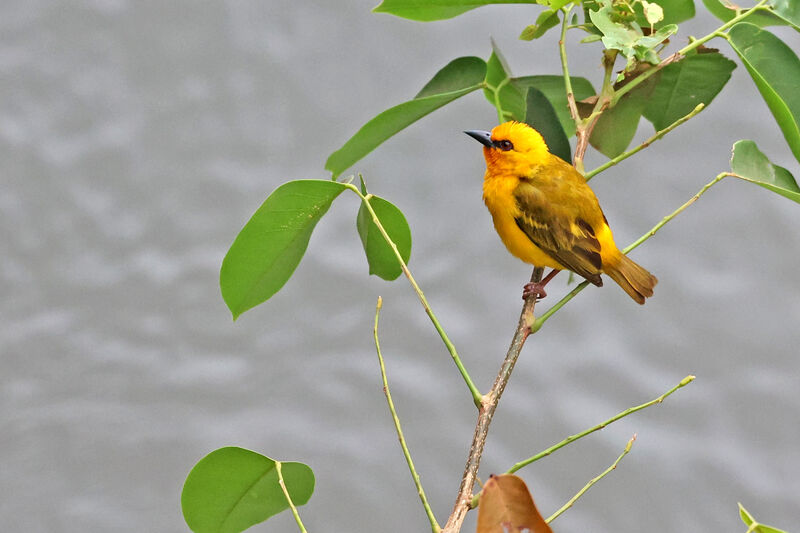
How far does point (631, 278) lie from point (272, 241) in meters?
0.67

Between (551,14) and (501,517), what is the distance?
67cm

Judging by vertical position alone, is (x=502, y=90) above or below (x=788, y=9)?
above

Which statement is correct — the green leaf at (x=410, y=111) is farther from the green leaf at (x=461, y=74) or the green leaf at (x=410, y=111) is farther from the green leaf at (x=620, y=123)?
the green leaf at (x=620, y=123)

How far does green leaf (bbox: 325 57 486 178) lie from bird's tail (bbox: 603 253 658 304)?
42cm

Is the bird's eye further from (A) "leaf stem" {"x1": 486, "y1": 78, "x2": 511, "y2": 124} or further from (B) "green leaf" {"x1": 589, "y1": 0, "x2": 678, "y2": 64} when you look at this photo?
(B) "green leaf" {"x1": 589, "y1": 0, "x2": 678, "y2": 64}

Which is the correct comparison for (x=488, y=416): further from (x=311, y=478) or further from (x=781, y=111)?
(x=781, y=111)

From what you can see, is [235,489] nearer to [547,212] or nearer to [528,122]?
[528,122]

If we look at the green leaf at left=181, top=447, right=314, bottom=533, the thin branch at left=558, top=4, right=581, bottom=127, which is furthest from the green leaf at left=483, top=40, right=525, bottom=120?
the green leaf at left=181, top=447, right=314, bottom=533

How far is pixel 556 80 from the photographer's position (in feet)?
3.97

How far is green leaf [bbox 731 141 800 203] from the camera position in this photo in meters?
0.95

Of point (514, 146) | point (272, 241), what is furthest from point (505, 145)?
point (272, 241)

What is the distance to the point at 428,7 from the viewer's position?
110 cm

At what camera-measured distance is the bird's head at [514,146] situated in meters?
1.32

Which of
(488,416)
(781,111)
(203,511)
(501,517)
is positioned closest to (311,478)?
(203,511)
